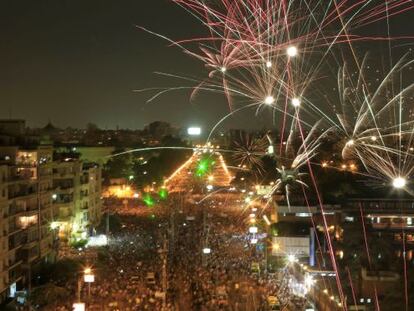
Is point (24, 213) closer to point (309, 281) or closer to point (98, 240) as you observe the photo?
point (98, 240)

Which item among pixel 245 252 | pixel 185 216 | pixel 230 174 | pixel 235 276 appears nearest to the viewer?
pixel 235 276

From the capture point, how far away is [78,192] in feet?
74.9

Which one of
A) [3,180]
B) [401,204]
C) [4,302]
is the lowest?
[4,302]

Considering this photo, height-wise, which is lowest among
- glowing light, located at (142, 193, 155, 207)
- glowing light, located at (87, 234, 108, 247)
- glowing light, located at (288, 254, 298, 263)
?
glowing light, located at (288, 254, 298, 263)

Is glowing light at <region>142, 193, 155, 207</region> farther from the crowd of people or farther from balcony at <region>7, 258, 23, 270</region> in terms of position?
balcony at <region>7, 258, 23, 270</region>

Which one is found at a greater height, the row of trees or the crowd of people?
the row of trees

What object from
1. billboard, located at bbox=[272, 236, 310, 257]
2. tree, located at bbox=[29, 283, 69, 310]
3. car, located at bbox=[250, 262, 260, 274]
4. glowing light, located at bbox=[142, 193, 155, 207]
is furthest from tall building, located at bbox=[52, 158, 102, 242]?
car, located at bbox=[250, 262, 260, 274]

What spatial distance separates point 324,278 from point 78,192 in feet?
37.0

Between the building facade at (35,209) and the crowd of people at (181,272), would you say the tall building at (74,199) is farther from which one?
the crowd of people at (181,272)

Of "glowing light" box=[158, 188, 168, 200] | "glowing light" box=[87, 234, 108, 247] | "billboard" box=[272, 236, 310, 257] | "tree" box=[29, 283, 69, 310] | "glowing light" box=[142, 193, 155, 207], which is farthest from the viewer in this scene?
"glowing light" box=[158, 188, 168, 200]

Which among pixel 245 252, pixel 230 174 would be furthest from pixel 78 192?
pixel 230 174

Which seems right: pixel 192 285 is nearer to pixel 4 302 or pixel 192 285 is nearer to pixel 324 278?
pixel 324 278

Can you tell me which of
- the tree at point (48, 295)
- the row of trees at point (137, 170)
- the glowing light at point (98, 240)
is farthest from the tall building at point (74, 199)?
the row of trees at point (137, 170)

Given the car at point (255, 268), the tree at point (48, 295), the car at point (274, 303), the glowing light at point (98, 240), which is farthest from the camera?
the glowing light at point (98, 240)
